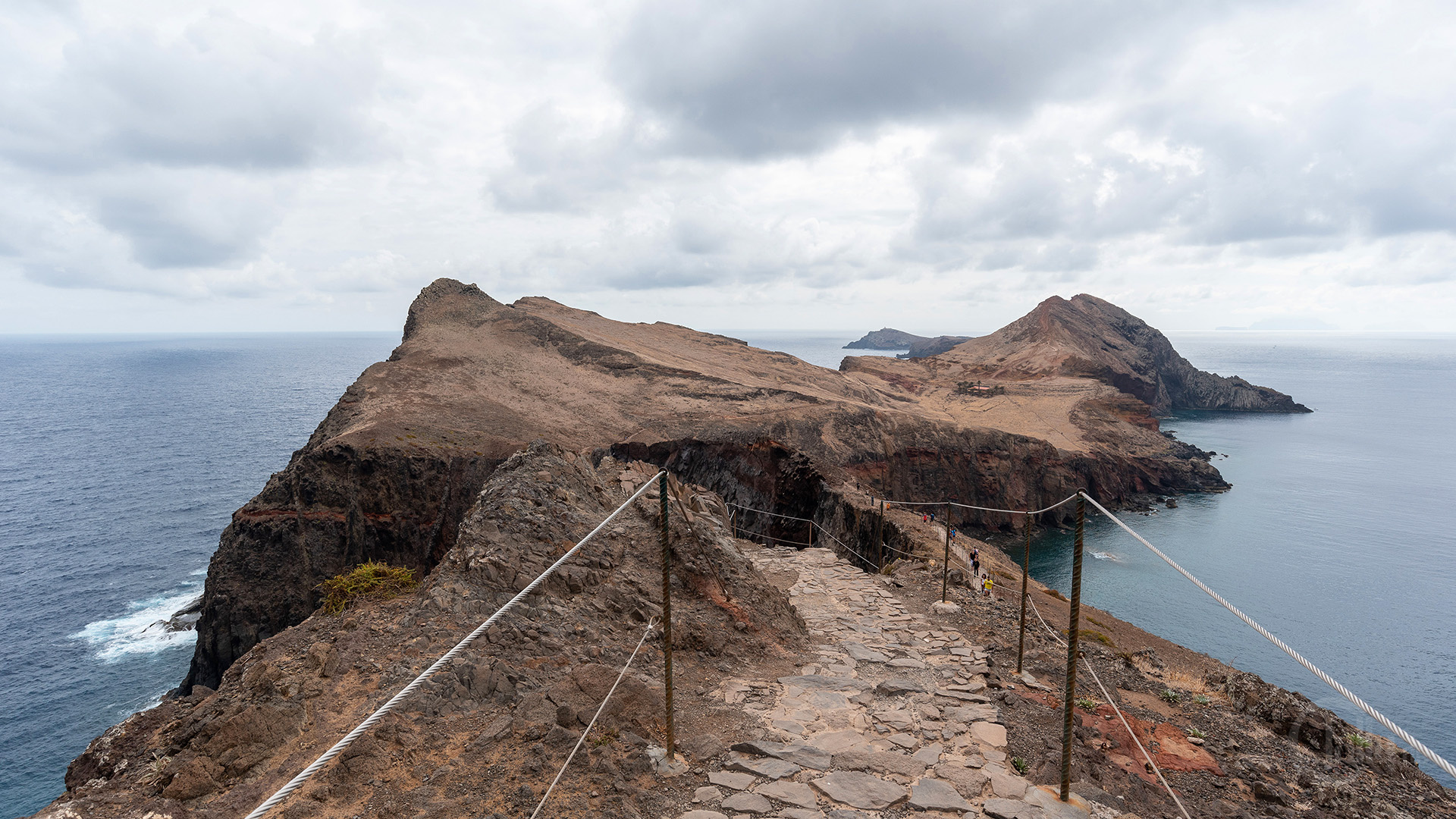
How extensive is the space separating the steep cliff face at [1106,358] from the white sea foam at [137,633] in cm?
8784

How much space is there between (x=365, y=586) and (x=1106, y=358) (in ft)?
380

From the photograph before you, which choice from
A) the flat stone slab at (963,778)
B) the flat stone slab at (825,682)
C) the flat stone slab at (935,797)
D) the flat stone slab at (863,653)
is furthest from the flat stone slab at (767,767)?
the flat stone slab at (863,653)

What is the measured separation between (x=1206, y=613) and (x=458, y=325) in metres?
51.3

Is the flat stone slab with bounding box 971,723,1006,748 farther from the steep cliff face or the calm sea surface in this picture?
the steep cliff face

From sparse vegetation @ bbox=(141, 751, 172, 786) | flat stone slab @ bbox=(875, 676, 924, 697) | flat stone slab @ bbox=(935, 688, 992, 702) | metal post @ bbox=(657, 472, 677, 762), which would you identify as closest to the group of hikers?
flat stone slab @ bbox=(935, 688, 992, 702)

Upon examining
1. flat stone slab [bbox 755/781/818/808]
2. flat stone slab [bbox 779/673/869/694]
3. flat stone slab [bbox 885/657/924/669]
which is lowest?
flat stone slab [bbox 885/657/924/669]

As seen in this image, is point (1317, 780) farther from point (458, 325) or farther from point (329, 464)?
point (458, 325)

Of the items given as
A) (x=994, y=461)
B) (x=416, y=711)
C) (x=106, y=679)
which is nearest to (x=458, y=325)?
(x=106, y=679)

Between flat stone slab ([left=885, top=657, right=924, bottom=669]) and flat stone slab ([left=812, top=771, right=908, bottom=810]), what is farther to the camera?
flat stone slab ([left=885, top=657, right=924, bottom=669])

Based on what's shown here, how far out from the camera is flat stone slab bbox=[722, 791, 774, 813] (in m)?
6.35

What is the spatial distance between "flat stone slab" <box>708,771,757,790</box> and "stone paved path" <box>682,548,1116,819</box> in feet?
0.05

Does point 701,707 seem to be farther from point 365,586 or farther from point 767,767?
point 365,586

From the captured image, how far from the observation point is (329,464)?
2658 centimetres

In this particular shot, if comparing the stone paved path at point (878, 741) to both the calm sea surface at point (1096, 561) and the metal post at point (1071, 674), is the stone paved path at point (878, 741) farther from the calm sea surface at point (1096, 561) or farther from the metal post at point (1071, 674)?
the calm sea surface at point (1096, 561)
